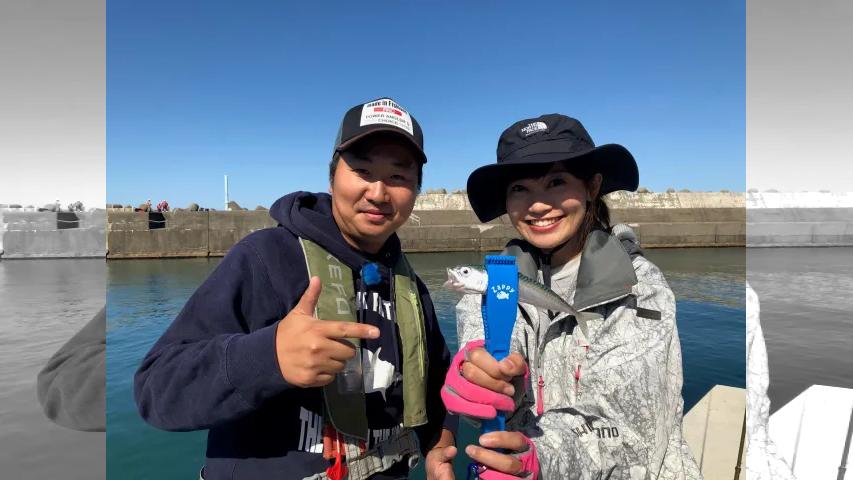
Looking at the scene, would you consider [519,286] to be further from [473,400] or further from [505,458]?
[505,458]

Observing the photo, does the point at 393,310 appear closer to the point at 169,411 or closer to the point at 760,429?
the point at 169,411

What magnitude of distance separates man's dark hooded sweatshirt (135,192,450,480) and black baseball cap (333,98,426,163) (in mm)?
391

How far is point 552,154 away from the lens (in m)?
2.05

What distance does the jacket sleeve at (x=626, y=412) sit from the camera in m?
1.76

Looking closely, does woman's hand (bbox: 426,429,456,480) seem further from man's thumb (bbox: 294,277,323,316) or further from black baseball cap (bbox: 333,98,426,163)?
black baseball cap (bbox: 333,98,426,163)

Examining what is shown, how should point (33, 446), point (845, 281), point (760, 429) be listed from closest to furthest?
point (760, 429)
point (33, 446)
point (845, 281)

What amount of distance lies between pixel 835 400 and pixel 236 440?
491cm

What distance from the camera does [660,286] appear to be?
199 centimetres

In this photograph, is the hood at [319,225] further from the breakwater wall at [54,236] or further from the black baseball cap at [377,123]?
the breakwater wall at [54,236]

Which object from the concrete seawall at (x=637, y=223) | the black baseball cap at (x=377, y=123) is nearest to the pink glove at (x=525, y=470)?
the black baseball cap at (x=377, y=123)

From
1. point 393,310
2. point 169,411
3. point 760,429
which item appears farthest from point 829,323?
point 169,411

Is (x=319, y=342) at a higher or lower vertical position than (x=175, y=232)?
lower

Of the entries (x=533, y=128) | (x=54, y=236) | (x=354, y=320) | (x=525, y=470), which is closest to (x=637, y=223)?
(x=533, y=128)

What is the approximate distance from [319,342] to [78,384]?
1.60 meters
